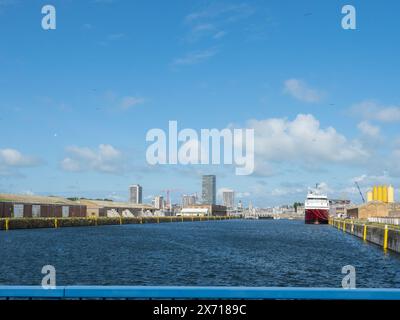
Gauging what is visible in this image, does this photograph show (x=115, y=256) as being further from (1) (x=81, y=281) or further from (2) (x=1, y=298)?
(2) (x=1, y=298)

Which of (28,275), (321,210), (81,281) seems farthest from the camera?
(321,210)

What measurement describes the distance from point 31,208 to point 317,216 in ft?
334

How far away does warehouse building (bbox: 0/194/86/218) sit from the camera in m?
134

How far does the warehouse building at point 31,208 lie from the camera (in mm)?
133750

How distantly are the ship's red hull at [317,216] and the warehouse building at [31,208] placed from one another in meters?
86.9

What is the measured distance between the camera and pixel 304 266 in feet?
154

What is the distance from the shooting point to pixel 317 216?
607 feet
